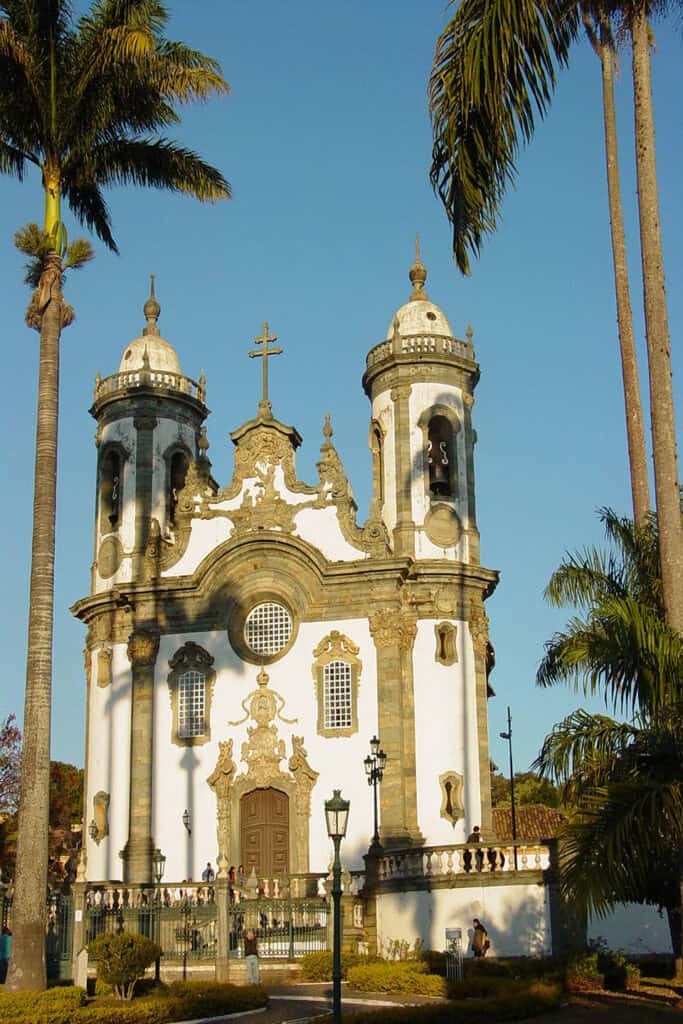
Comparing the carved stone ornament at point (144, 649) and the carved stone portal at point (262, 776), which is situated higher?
the carved stone ornament at point (144, 649)

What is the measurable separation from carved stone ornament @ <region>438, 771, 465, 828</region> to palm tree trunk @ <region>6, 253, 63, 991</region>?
1713 centimetres

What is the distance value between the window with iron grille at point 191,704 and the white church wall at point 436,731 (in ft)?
20.7

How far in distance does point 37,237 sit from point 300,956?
15.8m

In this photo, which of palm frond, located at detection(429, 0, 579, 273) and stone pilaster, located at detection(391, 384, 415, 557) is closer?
palm frond, located at detection(429, 0, 579, 273)

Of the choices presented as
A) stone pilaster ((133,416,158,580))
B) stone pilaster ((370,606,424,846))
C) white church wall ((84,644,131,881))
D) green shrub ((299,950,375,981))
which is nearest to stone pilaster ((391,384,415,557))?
stone pilaster ((370,606,424,846))

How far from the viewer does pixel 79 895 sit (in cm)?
2580

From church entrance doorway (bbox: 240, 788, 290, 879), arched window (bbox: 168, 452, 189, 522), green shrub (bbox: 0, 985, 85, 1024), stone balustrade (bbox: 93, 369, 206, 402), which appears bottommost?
green shrub (bbox: 0, 985, 85, 1024)

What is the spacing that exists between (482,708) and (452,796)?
284 centimetres

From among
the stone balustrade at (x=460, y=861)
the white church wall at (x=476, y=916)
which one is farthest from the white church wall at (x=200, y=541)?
the white church wall at (x=476, y=916)

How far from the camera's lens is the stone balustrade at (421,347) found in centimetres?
4056

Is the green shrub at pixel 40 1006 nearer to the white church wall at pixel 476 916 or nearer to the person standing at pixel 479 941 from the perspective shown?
the person standing at pixel 479 941

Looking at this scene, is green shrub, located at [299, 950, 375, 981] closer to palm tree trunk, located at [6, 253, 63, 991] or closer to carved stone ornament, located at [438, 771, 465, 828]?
palm tree trunk, located at [6, 253, 63, 991]

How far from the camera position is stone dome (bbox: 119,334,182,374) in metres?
→ 43.7

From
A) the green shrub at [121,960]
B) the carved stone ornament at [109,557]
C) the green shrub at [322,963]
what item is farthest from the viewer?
the carved stone ornament at [109,557]
